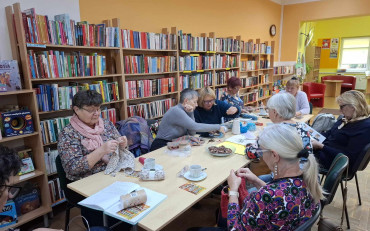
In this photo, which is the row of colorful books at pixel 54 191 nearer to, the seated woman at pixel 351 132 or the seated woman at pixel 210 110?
the seated woman at pixel 210 110

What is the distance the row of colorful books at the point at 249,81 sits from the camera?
5837 millimetres

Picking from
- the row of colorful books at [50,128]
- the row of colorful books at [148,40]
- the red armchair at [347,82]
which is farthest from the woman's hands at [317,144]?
the red armchair at [347,82]

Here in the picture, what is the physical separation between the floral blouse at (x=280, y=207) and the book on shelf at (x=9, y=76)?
2.31m

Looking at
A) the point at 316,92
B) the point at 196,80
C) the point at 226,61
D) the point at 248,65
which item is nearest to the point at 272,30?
the point at 248,65

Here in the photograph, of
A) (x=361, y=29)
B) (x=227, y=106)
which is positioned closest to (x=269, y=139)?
(x=227, y=106)

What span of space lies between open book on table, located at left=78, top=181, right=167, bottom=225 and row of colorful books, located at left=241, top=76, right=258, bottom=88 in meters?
4.75

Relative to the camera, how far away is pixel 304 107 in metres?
3.92

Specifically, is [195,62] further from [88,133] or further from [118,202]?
[118,202]

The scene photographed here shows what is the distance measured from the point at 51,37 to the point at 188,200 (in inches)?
86.7

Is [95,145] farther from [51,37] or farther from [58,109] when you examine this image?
[51,37]

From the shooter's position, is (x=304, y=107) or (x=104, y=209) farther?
(x=304, y=107)

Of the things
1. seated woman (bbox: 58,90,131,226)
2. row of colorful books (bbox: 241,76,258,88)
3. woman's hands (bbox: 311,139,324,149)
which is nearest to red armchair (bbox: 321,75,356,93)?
row of colorful books (bbox: 241,76,258,88)

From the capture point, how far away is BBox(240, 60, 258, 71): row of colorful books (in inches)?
228

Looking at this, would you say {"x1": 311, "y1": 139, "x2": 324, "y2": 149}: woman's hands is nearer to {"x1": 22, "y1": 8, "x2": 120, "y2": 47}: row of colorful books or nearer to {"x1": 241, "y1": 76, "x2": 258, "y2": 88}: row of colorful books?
{"x1": 22, "y1": 8, "x2": 120, "y2": 47}: row of colorful books
